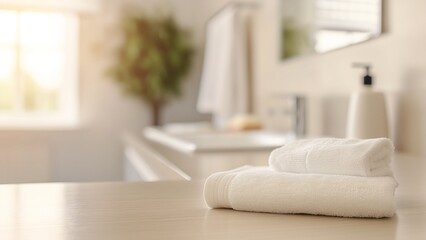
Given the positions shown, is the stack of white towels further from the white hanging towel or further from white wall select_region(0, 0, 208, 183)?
white wall select_region(0, 0, 208, 183)

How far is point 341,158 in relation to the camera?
59 cm

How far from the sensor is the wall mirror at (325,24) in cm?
137

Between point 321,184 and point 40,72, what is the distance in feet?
9.94

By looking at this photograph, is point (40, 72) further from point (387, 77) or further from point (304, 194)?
point (304, 194)

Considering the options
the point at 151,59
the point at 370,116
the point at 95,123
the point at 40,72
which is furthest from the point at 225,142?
the point at 40,72

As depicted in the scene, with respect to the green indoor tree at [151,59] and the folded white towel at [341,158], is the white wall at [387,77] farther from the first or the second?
the green indoor tree at [151,59]

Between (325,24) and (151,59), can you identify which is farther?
(151,59)

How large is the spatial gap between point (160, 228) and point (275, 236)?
0.36ft

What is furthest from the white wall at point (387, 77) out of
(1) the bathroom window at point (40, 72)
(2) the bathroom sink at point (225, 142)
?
(1) the bathroom window at point (40, 72)

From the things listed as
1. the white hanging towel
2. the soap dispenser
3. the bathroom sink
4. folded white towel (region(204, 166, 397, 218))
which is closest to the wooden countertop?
folded white towel (region(204, 166, 397, 218))

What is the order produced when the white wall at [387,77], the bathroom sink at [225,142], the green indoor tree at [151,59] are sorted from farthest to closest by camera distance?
the green indoor tree at [151,59], the bathroom sink at [225,142], the white wall at [387,77]

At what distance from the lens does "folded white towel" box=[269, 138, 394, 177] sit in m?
0.58

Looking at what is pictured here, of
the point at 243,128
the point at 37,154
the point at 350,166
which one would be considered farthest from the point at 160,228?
the point at 37,154

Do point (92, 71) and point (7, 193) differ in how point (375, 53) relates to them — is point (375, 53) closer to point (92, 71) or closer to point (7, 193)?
point (7, 193)
